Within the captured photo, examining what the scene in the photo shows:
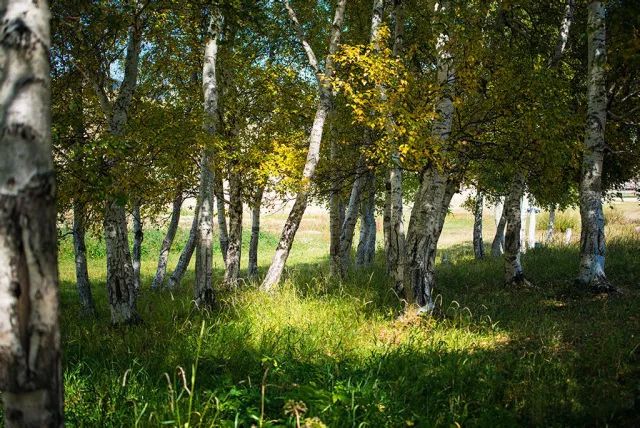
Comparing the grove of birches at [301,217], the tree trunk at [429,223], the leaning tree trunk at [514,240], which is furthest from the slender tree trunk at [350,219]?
the tree trunk at [429,223]

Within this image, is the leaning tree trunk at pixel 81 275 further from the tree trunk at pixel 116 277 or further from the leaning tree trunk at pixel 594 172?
the leaning tree trunk at pixel 594 172

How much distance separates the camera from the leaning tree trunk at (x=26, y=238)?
1808 mm

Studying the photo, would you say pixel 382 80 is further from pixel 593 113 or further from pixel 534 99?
pixel 593 113

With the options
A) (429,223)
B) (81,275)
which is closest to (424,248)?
(429,223)

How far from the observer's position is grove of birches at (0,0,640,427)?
194 centimetres

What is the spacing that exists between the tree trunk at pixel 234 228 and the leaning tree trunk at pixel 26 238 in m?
13.2

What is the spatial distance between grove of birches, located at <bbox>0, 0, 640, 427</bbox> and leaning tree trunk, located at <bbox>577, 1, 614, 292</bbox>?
5 cm

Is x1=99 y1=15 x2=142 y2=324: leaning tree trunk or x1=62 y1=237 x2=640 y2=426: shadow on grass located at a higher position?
x1=99 y1=15 x2=142 y2=324: leaning tree trunk

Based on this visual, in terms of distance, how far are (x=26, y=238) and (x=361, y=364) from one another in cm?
460

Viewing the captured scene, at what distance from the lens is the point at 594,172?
11.4m

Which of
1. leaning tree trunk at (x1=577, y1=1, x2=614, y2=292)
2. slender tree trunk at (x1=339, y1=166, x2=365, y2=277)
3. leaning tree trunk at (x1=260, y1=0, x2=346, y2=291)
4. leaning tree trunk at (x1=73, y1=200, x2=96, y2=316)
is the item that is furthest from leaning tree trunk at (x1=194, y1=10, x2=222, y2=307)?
leaning tree trunk at (x1=577, y1=1, x2=614, y2=292)

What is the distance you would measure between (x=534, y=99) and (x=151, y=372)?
30.4ft

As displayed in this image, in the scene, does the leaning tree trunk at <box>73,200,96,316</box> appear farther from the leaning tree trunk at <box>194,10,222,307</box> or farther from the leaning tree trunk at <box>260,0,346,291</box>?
the leaning tree trunk at <box>260,0,346,291</box>

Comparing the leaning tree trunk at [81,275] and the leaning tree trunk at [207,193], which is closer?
the leaning tree trunk at [207,193]
